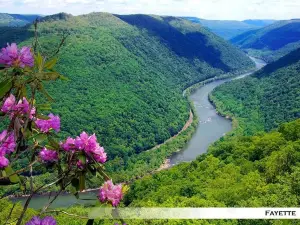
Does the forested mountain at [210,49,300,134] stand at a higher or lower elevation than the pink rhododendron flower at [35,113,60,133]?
lower

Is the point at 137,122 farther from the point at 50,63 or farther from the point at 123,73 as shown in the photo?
the point at 50,63

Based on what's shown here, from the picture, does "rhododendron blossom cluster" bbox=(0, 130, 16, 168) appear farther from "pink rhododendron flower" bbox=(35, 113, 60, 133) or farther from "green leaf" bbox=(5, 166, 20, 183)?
"pink rhododendron flower" bbox=(35, 113, 60, 133)

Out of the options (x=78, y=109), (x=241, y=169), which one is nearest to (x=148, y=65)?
(x=78, y=109)

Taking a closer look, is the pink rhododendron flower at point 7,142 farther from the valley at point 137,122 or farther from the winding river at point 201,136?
the winding river at point 201,136

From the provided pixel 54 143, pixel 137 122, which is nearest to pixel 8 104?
pixel 54 143

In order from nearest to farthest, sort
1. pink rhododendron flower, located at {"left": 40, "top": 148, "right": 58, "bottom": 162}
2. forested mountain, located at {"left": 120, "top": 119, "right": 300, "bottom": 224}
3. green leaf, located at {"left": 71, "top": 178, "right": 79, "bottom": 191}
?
green leaf, located at {"left": 71, "top": 178, "right": 79, "bottom": 191}
pink rhododendron flower, located at {"left": 40, "top": 148, "right": 58, "bottom": 162}
forested mountain, located at {"left": 120, "top": 119, "right": 300, "bottom": 224}

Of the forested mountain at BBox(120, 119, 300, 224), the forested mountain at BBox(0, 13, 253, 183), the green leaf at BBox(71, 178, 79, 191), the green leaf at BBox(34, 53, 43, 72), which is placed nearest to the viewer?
the green leaf at BBox(34, 53, 43, 72)

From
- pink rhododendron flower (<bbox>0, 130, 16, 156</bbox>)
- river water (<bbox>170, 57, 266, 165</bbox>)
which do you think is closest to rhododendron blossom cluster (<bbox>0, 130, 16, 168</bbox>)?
pink rhododendron flower (<bbox>0, 130, 16, 156</bbox>)
